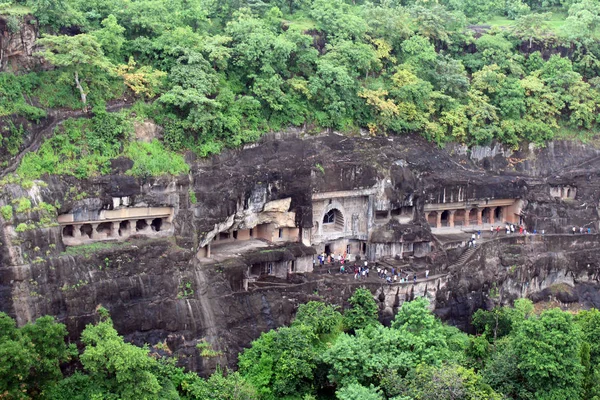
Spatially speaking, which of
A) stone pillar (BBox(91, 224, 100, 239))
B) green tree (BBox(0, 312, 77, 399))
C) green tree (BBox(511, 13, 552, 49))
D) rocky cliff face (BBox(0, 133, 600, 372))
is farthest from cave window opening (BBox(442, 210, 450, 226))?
green tree (BBox(0, 312, 77, 399))

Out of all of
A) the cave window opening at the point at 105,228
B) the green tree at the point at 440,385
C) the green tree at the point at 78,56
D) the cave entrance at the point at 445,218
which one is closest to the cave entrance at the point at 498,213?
the cave entrance at the point at 445,218

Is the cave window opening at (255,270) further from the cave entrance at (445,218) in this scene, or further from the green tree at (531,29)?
the green tree at (531,29)

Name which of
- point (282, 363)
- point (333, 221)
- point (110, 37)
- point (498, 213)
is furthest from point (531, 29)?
point (282, 363)

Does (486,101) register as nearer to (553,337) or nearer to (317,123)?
(317,123)

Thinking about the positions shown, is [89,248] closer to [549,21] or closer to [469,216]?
[469,216]

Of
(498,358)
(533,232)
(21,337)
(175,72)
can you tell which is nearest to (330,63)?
(175,72)

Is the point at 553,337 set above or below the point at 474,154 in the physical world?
below
